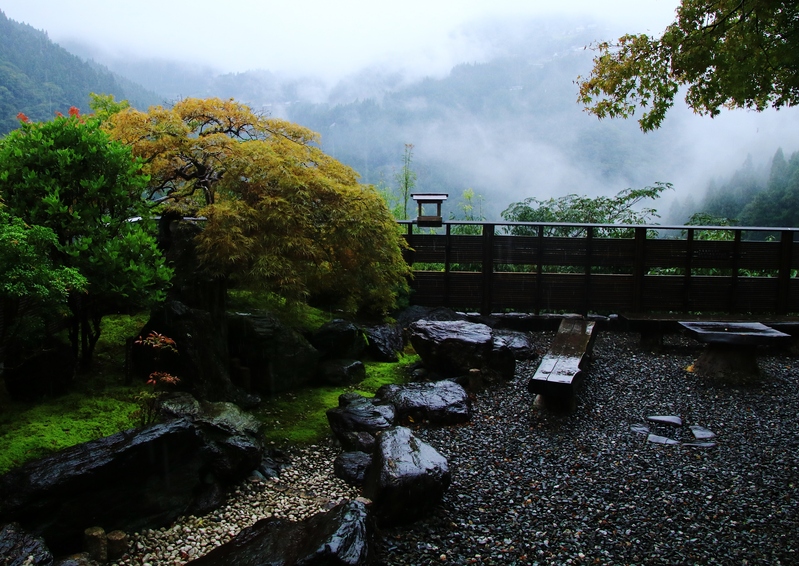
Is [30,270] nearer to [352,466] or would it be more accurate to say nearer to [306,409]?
[352,466]

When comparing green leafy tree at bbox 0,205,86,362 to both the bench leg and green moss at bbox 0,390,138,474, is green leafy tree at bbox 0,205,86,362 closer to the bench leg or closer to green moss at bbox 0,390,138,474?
green moss at bbox 0,390,138,474

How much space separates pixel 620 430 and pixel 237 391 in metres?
3.80

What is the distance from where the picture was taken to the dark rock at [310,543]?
3002mm

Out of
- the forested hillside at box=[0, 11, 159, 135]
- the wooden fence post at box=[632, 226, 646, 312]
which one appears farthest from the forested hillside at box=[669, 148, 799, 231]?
the forested hillside at box=[0, 11, 159, 135]

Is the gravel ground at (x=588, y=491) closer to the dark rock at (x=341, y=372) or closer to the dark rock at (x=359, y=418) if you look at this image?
the dark rock at (x=359, y=418)

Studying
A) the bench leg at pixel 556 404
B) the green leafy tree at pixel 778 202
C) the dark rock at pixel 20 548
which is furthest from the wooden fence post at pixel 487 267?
the green leafy tree at pixel 778 202

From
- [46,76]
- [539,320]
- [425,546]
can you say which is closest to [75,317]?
[425,546]

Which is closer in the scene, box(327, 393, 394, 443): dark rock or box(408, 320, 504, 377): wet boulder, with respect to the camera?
box(327, 393, 394, 443): dark rock

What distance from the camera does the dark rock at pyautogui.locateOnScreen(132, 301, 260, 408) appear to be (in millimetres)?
5195

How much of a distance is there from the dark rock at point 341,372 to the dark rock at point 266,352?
1.14ft

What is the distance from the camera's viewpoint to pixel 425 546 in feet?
11.5

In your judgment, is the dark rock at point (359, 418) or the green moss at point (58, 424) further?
the dark rock at point (359, 418)

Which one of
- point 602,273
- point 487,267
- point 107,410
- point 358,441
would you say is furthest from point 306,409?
point 602,273

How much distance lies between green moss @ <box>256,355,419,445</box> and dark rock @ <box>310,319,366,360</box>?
393 millimetres
